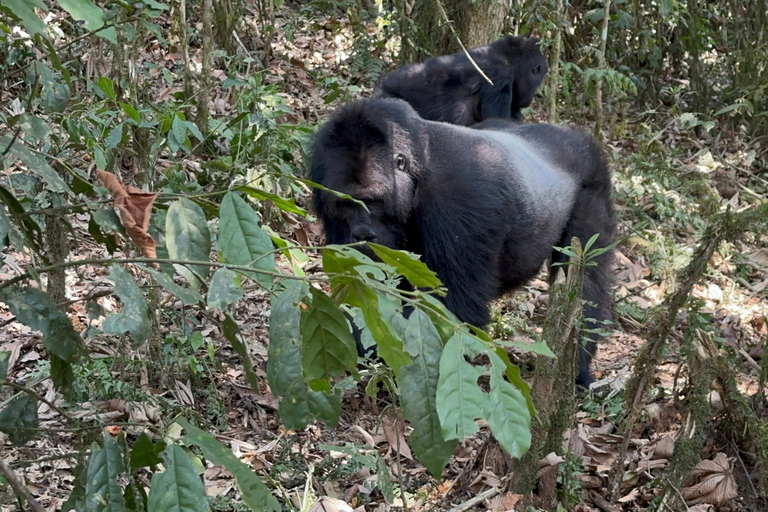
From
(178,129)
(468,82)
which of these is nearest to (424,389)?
(178,129)

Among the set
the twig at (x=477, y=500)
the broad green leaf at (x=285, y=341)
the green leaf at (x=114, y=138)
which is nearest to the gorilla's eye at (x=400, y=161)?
the green leaf at (x=114, y=138)

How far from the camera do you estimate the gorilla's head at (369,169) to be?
4652 millimetres

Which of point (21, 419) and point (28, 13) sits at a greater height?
point (28, 13)

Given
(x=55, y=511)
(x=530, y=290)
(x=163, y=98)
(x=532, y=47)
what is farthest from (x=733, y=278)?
(x=55, y=511)

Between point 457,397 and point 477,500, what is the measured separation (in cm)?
181

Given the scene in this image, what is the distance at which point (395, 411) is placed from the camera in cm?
341

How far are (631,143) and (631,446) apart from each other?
6384 mm

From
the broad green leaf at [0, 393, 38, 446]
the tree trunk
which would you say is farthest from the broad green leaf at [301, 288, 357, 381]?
the tree trunk

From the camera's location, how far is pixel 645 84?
10.1 metres

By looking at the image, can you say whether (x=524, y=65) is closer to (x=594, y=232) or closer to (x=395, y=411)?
(x=594, y=232)

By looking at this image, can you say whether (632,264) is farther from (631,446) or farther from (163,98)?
(163,98)

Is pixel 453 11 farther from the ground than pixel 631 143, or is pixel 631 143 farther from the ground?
pixel 453 11

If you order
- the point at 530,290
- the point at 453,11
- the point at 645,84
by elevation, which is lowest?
the point at 530,290

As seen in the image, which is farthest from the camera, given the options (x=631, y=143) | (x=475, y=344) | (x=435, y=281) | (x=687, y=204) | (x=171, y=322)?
(x=631, y=143)
